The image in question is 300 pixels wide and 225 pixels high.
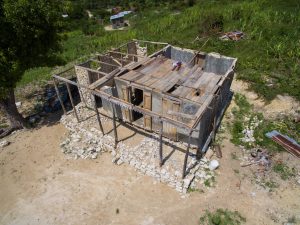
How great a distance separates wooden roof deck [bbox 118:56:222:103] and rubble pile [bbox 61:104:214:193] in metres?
2.73

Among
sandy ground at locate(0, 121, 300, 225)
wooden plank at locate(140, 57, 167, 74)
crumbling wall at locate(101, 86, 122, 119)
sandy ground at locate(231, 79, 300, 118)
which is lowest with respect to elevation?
sandy ground at locate(0, 121, 300, 225)

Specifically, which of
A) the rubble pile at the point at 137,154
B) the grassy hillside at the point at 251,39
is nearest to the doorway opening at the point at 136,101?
the rubble pile at the point at 137,154

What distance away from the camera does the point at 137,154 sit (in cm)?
1155

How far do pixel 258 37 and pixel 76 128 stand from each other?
677 inches

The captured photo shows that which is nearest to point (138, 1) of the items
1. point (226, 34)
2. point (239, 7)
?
point (239, 7)

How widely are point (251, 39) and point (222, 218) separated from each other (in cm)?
1695

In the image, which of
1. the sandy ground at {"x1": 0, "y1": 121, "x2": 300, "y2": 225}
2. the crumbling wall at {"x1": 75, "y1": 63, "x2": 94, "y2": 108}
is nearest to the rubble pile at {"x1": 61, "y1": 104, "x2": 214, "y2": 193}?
the sandy ground at {"x1": 0, "y1": 121, "x2": 300, "y2": 225}

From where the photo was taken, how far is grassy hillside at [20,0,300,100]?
16266mm

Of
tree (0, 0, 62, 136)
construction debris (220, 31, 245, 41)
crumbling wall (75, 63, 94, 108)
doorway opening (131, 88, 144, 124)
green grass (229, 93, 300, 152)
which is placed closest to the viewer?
tree (0, 0, 62, 136)

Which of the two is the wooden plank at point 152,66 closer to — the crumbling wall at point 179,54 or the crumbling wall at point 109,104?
the crumbling wall at point 179,54

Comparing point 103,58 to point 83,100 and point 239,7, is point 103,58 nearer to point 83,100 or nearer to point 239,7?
point 83,100

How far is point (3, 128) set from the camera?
14234 millimetres

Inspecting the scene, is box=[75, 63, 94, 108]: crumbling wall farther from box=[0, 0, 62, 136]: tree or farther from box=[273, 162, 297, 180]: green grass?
box=[273, 162, 297, 180]: green grass

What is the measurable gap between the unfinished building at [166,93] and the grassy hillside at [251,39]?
402 centimetres
